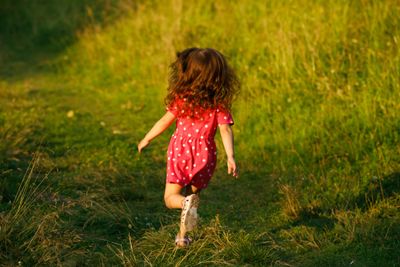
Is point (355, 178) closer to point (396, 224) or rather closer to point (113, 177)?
point (396, 224)

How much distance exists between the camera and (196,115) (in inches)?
199

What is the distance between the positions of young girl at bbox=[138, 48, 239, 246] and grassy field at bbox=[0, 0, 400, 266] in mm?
375

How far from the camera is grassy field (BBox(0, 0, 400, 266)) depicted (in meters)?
4.83

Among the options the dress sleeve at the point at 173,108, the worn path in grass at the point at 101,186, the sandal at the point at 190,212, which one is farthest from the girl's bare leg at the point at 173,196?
the dress sleeve at the point at 173,108

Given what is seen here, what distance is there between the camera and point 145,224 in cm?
553

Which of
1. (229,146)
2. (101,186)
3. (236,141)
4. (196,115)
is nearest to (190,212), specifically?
(229,146)

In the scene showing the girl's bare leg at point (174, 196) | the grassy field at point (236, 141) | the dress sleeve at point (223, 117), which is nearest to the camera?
the grassy field at point (236, 141)

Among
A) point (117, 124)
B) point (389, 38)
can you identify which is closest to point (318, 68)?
point (389, 38)

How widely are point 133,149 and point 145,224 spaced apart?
2.05 metres

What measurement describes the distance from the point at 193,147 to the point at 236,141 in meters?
2.54

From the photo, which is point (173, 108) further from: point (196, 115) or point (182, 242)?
point (182, 242)

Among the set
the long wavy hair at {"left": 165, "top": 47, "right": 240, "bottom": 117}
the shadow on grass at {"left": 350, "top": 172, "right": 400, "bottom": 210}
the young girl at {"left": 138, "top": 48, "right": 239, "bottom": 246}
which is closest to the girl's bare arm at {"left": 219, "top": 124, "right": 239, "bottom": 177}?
the young girl at {"left": 138, "top": 48, "right": 239, "bottom": 246}

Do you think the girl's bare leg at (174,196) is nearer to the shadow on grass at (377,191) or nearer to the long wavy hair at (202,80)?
the long wavy hair at (202,80)

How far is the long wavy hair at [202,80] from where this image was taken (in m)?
5.01
